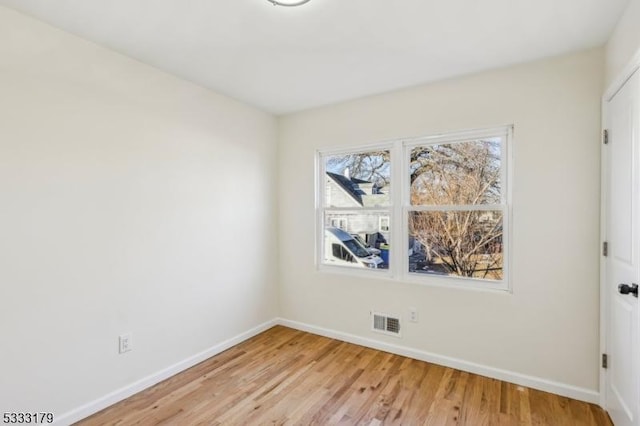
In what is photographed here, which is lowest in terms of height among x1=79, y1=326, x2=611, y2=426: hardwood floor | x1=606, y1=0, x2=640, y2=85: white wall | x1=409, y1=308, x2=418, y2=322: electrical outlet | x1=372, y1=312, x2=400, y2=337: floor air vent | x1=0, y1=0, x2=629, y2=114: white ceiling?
x1=79, y1=326, x2=611, y2=426: hardwood floor

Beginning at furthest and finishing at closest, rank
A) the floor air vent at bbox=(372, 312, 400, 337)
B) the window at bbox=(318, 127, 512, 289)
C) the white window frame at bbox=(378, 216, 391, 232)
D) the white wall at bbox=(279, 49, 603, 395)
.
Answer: the white window frame at bbox=(378, 216, 391, 232)
the floor air vent at bbox=(372, 312, 400, 337)
the window at bbox=(318, 127, 512, 289)
the white wall at bbox=(279, 49, 603, 395)

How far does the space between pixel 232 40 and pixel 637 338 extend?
116 inches

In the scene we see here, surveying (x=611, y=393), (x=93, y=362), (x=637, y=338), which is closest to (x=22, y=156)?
(x=93, y=362)

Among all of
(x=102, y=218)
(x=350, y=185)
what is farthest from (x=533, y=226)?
(x=102, y=218)

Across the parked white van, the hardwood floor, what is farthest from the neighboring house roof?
→ the hardwood floor

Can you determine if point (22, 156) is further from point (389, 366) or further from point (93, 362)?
point (389, 366)

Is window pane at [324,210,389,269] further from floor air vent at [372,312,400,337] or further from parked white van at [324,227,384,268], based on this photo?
floor air vent at [372,312,400,337]

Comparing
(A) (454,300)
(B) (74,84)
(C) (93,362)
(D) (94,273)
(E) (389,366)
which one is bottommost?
(E) (389,366)

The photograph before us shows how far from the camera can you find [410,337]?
118 inches

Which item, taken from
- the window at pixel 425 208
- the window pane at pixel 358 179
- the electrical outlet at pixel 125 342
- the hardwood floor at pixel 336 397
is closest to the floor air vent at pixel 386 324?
the hardwood floor at pixel 336 397

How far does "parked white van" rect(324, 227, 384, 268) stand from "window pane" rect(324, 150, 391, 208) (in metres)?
0.34

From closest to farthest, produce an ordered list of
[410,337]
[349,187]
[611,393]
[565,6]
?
[565,6], [611,393], [410,337], [349,187]

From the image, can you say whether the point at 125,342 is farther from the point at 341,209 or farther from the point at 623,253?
the point at 623,253

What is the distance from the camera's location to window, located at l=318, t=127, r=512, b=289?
2.69m
